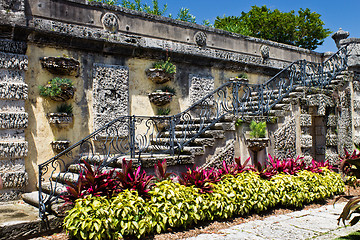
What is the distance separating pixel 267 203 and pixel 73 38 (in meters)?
5.62

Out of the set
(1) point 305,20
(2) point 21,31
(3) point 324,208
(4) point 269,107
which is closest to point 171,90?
(4) point 269,107

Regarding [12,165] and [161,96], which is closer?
[12,165]

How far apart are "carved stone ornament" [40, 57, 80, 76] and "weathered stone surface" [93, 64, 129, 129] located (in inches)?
22.5

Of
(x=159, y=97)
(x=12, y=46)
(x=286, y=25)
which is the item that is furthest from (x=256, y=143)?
(x=286, y=25)

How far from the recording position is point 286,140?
8.65 meters

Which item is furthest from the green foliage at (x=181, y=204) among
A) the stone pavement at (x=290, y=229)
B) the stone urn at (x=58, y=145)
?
the stone urn at (x=58, y=145)

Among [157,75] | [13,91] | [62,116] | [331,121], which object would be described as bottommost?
[331,121]

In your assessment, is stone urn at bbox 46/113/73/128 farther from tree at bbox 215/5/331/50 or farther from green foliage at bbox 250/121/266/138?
tree at bbox 215/5/331/50

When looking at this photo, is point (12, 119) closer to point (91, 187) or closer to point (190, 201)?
point (91, 187)

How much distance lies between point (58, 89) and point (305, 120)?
619cm

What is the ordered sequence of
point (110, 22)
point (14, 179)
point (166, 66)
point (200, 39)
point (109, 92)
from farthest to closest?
point (200, 39), point (166, 66), point (110, 22), point (109, 92), point (14, 179)

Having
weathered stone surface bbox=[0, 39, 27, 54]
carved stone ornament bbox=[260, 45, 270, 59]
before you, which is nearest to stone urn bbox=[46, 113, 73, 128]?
weathered stone surface bbox=[0, 39, 27, 54]

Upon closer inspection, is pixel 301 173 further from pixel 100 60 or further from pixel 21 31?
pixel 21 31

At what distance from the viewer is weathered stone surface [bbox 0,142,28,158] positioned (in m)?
6.90
